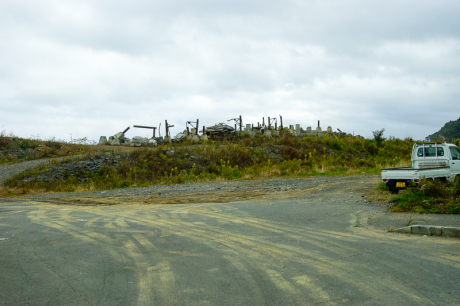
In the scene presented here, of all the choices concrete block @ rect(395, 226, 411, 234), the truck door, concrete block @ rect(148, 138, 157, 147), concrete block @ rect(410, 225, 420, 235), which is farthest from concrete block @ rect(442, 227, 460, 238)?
concrete block @ rect(148, 138, 157, 147)

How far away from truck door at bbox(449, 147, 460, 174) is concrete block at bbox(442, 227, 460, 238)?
878 cm

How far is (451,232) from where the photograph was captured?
24.2ft

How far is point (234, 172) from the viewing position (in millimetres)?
27016

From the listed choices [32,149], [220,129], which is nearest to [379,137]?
[220,129]

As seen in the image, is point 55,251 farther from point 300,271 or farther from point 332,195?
point 332,195

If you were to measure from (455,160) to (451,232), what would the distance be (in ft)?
30.4

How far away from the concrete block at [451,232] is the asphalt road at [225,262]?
54 centimetres

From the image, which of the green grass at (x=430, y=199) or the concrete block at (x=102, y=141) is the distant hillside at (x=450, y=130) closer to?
the concrete block at (x=102, y=141)

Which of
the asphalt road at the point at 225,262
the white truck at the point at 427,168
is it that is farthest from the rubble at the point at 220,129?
the asphalt road at the point at 225,262

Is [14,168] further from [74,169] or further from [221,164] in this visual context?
[221,164]

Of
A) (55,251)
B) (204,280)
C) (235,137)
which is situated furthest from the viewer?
(235,137)

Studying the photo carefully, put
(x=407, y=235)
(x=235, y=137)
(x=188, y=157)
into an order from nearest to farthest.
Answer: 1. (x=407, y=235)
2. (x=188, y=157)
3. (x=235, y=137)

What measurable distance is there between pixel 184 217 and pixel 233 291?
19.7 ft

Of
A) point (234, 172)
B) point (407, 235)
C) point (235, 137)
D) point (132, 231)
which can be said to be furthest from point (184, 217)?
point (235, 137)
